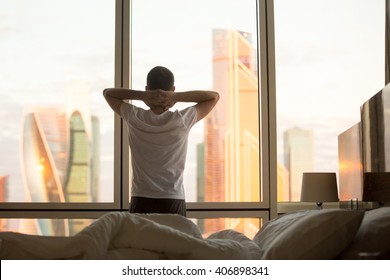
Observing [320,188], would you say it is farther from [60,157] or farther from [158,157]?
[60,157]

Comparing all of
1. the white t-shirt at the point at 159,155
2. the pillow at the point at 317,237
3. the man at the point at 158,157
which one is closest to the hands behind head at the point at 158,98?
the man at the point at 158,157

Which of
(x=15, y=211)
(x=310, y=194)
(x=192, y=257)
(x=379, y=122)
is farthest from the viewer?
(x=15, y=211)

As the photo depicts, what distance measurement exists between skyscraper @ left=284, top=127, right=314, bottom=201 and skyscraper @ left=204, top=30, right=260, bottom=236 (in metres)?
0.26

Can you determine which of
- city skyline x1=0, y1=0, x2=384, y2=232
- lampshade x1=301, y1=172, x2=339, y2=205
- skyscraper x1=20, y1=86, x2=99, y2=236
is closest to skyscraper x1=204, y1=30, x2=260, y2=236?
city skyline x1=0, y1=0, x2=384, y2=232

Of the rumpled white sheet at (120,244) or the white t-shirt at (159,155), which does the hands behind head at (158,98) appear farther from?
the rumpled white sheet at (120,244)

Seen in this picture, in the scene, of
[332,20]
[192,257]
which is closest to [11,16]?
[332,20]

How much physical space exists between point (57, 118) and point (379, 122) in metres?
2.66

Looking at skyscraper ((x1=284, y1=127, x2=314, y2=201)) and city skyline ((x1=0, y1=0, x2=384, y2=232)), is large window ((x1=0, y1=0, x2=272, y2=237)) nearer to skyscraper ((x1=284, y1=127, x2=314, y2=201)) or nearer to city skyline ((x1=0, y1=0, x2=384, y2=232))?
city skyline ((x1=0, y1=0, x2=384, y2=232))

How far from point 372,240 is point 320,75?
3.21 meters

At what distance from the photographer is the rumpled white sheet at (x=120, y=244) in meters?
1.76

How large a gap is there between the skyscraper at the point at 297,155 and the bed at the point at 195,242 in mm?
2854

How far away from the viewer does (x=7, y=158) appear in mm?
4836

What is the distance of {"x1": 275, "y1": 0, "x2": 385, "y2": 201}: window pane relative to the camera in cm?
481

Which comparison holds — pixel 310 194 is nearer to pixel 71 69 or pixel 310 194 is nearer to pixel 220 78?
pixel 220 78
